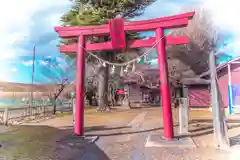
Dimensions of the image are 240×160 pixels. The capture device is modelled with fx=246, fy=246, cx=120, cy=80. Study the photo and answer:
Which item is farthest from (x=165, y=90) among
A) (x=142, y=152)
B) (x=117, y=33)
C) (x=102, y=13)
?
(x=102, y=13)

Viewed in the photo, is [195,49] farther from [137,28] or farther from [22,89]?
[137,28]

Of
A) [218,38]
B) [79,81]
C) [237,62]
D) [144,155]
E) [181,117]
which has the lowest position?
[144,155]

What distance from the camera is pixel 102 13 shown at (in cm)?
1168

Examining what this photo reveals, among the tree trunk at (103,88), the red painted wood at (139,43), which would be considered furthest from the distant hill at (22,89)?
the red painted wood at (139,43)

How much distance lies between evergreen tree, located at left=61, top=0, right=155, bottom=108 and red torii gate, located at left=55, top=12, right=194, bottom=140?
579 centimetres

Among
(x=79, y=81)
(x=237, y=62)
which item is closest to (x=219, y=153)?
(x=79, y=81)

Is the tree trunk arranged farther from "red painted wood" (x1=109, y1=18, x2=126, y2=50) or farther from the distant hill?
"red painted wood" (x1=109, y1=18, x2=126, y2=50)

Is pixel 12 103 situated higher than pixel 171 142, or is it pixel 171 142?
pixel 12 103

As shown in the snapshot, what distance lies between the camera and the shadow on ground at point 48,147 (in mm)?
3719

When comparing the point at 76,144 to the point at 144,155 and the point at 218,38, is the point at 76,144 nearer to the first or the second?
the point at 144,155

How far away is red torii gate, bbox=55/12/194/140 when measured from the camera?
5.04 meters

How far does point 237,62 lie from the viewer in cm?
1012

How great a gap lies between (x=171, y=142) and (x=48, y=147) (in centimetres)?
224

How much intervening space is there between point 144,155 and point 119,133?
209 cm
